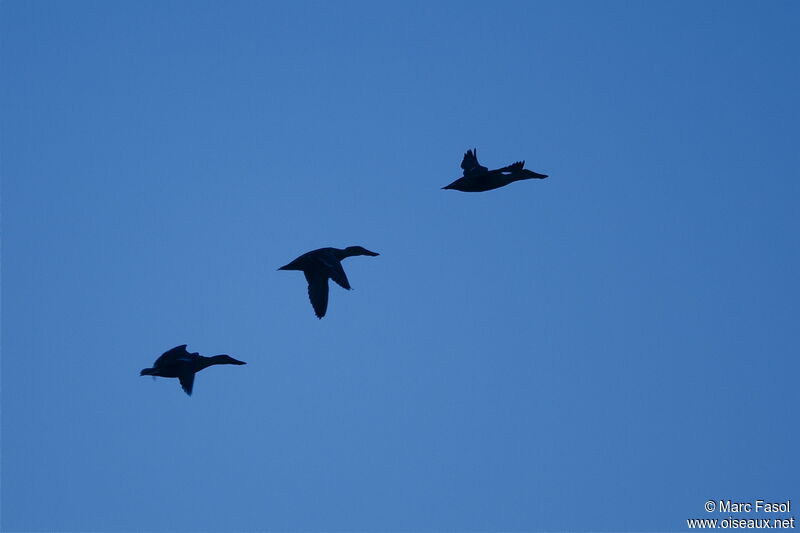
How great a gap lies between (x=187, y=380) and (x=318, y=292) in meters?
3.71

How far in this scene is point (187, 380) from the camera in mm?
28078

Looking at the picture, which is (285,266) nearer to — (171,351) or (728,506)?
(171,351)

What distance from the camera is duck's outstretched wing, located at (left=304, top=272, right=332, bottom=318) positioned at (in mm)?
28266

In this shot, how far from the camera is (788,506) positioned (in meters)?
29.5

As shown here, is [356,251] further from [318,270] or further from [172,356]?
[172,356]

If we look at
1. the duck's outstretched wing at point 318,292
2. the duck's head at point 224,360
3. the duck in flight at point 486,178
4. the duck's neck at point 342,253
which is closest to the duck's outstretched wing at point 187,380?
the duck's head at point 224,360

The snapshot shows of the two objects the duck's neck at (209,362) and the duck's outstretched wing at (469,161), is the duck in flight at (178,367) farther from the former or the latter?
the duck's outstretched wing at (469,161)

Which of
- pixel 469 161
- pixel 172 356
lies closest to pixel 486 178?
pixel 469 161

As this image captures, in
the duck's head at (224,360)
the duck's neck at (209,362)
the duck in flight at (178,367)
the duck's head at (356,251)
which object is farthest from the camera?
the duck's head at (356,251)

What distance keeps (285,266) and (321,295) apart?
1.19 metres

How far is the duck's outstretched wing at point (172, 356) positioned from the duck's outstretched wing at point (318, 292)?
3.27 meters

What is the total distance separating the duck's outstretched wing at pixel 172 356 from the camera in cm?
2789

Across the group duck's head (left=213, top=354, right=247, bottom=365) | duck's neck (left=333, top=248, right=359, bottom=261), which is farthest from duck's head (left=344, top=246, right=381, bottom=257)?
duck's head (left=213, top=354, right=247, bottom=365)

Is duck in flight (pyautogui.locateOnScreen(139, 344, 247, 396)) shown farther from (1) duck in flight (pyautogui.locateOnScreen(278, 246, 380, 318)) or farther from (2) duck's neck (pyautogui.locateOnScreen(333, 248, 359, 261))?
(2) duck's neck (pyautogui.locateOnScreen(333, 248, 359, 261))
